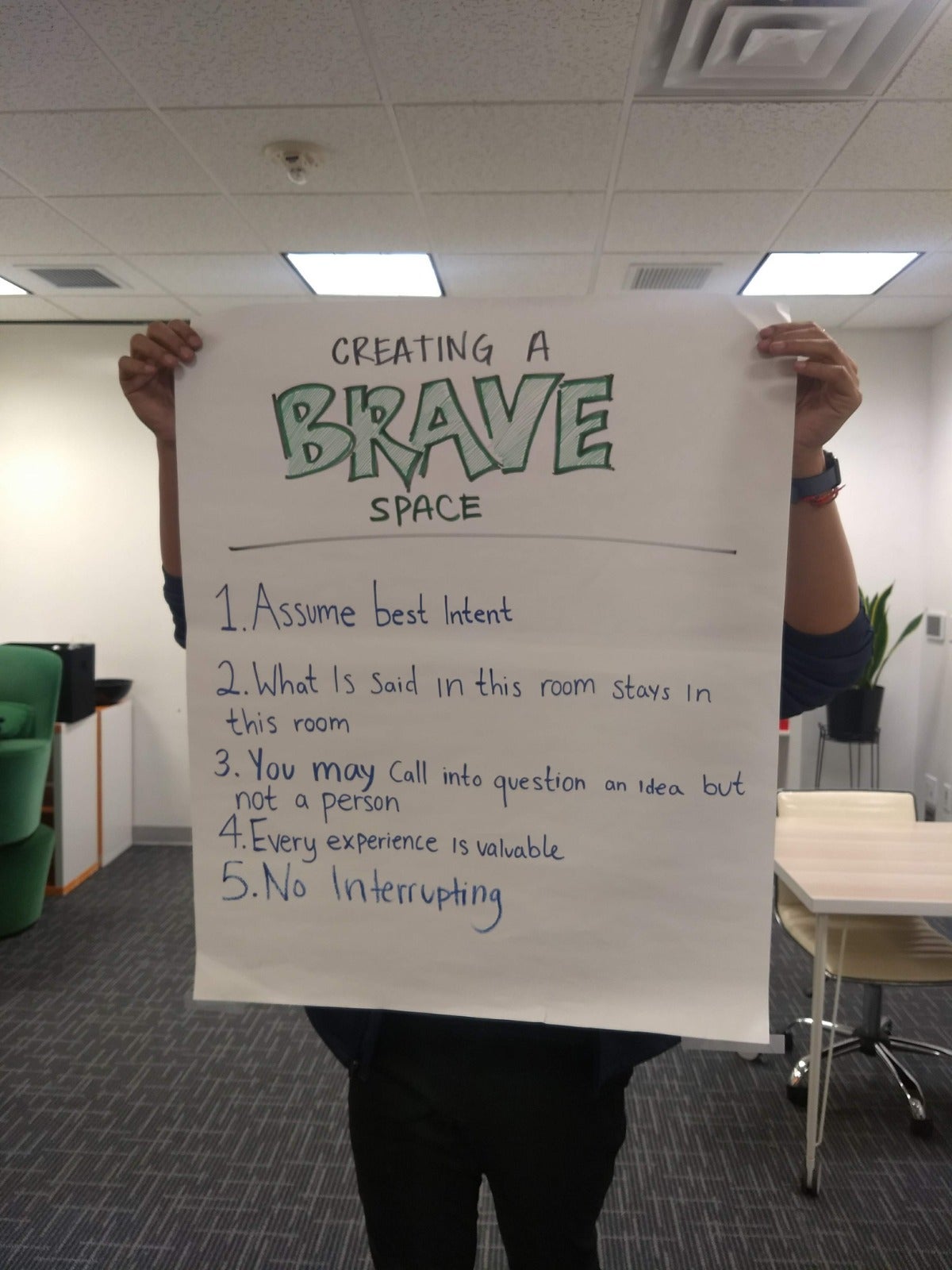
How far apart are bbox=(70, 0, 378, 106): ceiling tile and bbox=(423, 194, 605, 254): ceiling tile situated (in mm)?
757

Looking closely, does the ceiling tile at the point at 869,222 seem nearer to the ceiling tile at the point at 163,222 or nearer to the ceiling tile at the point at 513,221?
the ceiling tile at the point at 513,221

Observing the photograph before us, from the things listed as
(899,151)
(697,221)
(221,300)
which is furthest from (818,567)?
(221,300)

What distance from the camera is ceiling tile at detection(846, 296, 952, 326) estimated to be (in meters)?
4.16

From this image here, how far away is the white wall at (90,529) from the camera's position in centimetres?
470

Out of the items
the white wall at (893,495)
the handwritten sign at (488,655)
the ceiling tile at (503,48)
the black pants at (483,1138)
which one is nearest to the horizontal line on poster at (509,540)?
the handwritten sign at (488,655)

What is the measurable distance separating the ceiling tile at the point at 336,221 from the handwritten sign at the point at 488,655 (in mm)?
2493

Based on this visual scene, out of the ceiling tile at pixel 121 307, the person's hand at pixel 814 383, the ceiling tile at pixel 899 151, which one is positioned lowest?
the person's hand at pixel 814 383

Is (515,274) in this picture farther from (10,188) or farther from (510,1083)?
(510,1083)

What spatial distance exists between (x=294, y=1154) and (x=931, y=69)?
10.8 feet

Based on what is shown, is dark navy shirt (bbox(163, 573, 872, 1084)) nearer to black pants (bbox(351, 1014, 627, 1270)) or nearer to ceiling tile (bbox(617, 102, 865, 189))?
black pants (bbox(351, 1014, 627, 1270))

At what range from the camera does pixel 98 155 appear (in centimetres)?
279

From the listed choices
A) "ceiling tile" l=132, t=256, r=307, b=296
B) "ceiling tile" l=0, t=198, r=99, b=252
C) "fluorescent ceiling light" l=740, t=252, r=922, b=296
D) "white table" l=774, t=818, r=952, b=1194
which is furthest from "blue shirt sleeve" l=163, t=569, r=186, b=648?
"fluorescent ceiling light" l=740, t=252, r=922, b=296

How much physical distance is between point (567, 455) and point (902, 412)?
454 cm

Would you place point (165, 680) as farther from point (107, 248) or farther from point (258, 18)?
point (258, 18)
